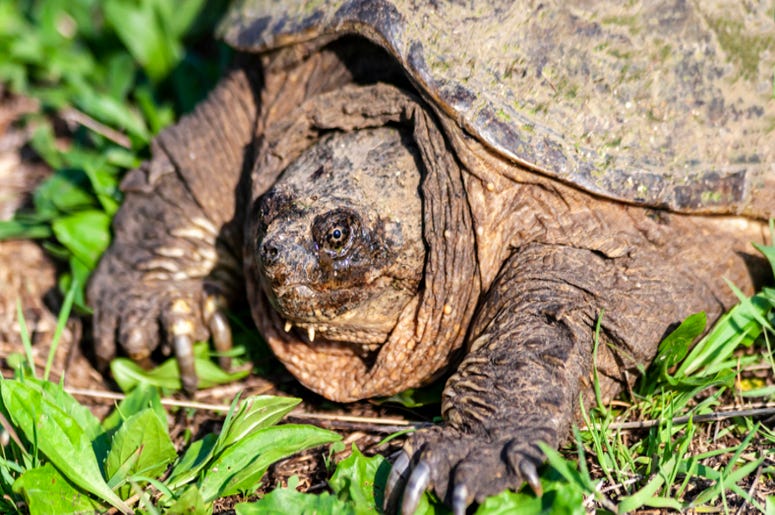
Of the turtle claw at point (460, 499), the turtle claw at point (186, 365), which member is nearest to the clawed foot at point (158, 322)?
the turtle claw at point (186, 365)

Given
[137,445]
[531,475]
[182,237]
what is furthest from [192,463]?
[182,237]

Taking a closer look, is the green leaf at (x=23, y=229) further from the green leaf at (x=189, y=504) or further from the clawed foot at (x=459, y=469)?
the clawed foot at (x=459, y=469)

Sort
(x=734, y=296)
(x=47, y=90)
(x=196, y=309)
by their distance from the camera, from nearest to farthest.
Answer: (x=734, y=296) → (x=196, y=309) → (x=47, y=90)

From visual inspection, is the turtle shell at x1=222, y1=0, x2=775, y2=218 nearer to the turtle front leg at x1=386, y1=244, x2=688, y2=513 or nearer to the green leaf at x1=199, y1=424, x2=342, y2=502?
the turtle front leg at x1=386, y1=244, x2=688, y2=513

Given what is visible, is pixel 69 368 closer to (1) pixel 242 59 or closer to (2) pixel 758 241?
(1) pixel 242 59

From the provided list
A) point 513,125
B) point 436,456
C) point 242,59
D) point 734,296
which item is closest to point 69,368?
point 242,59
